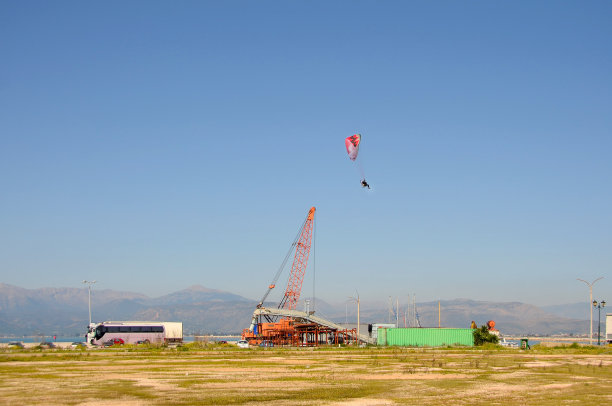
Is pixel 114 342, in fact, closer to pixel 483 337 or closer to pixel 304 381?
pixel 483 337

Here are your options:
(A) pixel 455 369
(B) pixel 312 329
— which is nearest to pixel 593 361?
(A) pixel 455 369

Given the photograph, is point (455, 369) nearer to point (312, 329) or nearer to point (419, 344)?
point (419, 344)

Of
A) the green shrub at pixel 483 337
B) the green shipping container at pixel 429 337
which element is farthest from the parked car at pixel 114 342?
the green shrub at pixel 483 337

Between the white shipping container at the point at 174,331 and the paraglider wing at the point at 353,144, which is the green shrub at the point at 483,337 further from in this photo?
the white shipping container at the point at 174,331

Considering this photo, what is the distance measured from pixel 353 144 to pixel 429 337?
118 feet

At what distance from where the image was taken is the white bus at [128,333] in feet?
371

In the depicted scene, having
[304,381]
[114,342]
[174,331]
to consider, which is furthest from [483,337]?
[114,342]

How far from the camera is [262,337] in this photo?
134 m

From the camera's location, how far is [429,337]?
95312 millimetres

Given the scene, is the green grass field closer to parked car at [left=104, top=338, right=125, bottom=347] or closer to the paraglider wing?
the paraglider wing

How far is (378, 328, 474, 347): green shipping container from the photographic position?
311 feet

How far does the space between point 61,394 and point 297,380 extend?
15.6m

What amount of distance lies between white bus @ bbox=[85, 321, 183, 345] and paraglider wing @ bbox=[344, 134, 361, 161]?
52781mm

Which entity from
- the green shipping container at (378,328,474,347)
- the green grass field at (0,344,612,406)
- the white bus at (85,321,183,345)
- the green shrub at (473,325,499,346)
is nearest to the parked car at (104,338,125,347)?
the white bus at (85,321,183,345)
